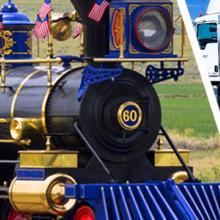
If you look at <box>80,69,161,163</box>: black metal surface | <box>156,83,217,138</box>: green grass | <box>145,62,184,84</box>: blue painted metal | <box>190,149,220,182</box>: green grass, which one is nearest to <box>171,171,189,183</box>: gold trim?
<box>80,69,161,163</box>: black metal surface

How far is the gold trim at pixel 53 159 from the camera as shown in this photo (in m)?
16.5

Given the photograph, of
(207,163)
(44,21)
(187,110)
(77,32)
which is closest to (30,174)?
(44,21)

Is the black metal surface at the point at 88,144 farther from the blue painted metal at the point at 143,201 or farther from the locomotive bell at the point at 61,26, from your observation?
the locomotive bell at the point at 61,26

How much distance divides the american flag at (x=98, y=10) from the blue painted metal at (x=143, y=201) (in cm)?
196

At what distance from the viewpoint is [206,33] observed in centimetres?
3525

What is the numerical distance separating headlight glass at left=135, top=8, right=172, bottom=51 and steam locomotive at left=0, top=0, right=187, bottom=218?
12mm

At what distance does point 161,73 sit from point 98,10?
1.27m

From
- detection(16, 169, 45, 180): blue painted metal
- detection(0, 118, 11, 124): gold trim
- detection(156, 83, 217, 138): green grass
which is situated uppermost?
detection(0, 118, 11, 124): gold trim

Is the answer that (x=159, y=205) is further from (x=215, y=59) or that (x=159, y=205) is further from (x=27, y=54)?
(x=215, y=59)

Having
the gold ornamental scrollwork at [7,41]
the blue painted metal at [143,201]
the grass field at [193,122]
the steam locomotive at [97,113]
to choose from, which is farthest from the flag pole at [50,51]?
the grass field at [193,122]

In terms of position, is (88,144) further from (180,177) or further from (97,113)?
(180,177)

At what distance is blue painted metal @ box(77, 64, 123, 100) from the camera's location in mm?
16547

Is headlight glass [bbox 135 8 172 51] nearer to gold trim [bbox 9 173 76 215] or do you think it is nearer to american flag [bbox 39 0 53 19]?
american flag [bbox 39 0 53 19]

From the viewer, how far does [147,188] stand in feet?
53.3
